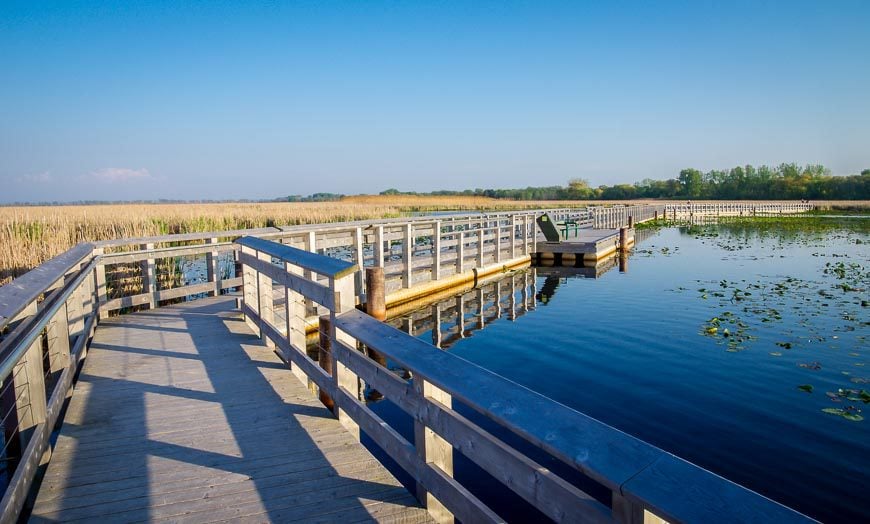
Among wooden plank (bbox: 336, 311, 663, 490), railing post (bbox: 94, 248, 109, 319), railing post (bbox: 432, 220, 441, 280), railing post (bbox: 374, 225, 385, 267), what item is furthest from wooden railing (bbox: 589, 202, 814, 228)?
wooden plank (bbox: 336, 311, 663, 490)

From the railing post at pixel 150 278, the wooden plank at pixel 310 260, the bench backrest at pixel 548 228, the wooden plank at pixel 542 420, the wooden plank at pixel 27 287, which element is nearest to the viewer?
the wooden plank at pixel 542 420

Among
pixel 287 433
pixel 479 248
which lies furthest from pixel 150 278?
pixel 479 248

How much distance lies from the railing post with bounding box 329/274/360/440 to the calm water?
2.04 meters

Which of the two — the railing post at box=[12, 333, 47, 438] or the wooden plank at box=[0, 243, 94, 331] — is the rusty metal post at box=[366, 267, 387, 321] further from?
the railing post at box=[12, 333, 47, 438]

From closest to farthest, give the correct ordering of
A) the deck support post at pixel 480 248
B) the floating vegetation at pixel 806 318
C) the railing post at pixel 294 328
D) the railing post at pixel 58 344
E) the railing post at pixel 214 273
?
the railing post at pixel 58 344 → the railing post at pixel 294 328 → the floating vegetation at pixel 806 318 → the railing post at pixel 214 273 → the deck support post at pixel 480 248

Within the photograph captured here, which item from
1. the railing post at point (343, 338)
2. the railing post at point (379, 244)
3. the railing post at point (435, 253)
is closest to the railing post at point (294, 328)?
the railing post at point (343, 338)

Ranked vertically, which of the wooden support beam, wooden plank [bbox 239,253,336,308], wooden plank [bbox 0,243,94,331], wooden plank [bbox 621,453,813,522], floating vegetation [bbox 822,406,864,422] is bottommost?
floating vegetation [bbox 822,406,864,422]

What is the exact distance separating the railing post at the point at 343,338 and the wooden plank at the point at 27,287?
1.81 meters

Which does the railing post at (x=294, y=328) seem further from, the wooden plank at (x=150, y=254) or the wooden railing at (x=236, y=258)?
the wooden plank at (x=150, y=254)

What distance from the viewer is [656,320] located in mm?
11062

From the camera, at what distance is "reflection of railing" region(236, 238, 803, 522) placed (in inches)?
59.8

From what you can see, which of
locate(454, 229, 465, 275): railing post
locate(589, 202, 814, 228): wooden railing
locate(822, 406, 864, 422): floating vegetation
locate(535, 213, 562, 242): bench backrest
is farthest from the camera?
locate(589, 202, 814, 228): wooden railing

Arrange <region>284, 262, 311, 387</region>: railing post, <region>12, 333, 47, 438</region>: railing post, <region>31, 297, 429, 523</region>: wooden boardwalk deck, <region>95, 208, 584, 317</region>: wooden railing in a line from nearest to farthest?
<region>31, 297, 429, 523</region>: wooden boardwalk deck < <region>12, 333, 47, 438</region>: railing post < <region>284, 262, 311, 387</region>: railing post < <region>95, 208, 584, 317</region>: wooden railing

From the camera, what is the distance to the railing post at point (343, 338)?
13.4 feet
